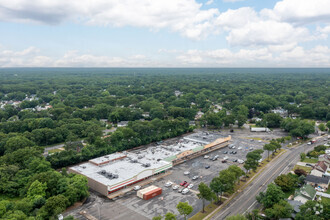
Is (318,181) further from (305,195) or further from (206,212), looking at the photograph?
(206,212)

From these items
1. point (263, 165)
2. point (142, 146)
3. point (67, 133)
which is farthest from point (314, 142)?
point (67, 133)

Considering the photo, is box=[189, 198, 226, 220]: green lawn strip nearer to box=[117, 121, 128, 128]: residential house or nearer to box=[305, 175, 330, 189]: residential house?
box=[305, 175, 330, 189]: residential house

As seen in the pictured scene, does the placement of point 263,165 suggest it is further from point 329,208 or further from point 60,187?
point 60,187

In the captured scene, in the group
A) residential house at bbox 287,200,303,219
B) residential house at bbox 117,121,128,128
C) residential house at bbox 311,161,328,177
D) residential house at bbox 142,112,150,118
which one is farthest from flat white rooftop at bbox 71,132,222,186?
residential house at bbox 142,112,150,118

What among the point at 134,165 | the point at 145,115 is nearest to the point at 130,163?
the point at 134,165

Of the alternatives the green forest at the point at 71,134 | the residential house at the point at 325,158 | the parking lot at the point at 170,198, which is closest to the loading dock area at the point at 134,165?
the parking lot at the point at 170,198

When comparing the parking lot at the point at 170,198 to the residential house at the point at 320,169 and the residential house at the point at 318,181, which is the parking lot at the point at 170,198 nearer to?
the residential house at the point at 320,169
